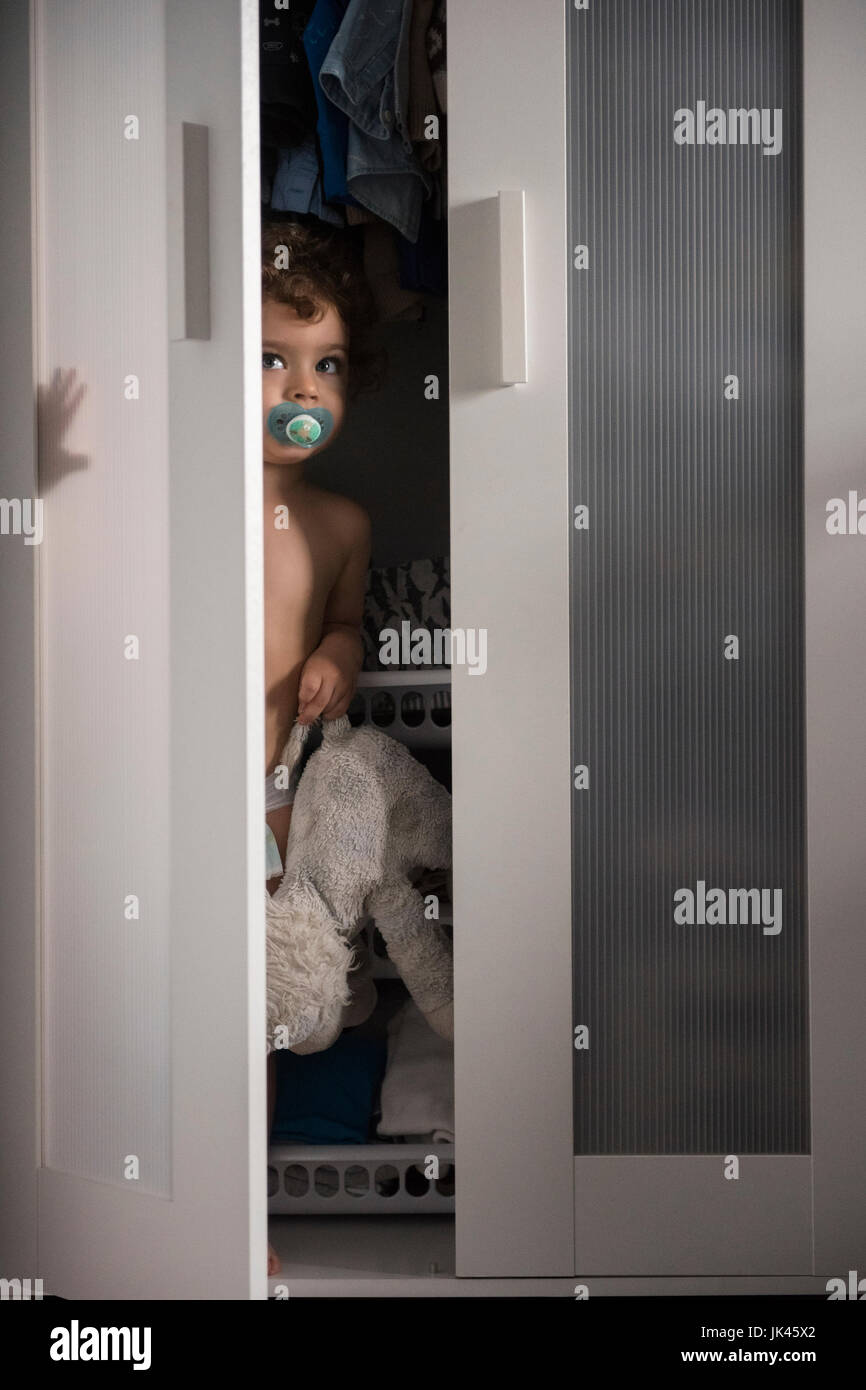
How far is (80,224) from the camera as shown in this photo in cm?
112

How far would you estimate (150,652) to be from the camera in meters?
1.06

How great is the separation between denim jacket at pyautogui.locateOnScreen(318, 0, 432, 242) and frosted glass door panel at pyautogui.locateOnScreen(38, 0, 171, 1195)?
320 mm

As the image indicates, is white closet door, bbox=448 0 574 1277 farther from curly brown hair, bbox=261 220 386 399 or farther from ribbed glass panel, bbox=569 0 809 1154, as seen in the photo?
curly brown hair, bbox=261 220 386 399

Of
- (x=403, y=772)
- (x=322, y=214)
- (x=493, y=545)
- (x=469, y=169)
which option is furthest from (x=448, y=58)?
(x=403, y=772)

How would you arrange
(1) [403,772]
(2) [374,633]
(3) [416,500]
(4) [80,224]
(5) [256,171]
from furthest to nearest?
1. (3) [416,500]
2. (2) [374,633]
3. (1) [403,772]
4. (4) [80,224]
5. (5) [256,171]

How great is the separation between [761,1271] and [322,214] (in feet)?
4.52

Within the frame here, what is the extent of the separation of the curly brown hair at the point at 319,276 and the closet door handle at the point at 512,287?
29cm

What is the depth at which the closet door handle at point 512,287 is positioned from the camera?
1181mm

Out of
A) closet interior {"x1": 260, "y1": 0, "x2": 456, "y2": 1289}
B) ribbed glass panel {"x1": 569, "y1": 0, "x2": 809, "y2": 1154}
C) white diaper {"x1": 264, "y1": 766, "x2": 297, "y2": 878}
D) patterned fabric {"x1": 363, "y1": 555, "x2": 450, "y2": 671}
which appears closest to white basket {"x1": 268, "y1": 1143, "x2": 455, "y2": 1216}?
closet interior {"x1": 260, "y1": 0, "x2": 456, "y2": 1289}

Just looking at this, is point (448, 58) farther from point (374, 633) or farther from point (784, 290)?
point (374, 633)

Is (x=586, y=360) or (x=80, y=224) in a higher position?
(x=80, y=224)

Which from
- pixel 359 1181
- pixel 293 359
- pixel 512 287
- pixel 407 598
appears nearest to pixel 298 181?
pixel 293 359

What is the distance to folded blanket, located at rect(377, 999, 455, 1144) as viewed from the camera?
1.33m

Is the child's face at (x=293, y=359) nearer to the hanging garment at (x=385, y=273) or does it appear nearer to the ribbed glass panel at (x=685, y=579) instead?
the hanging garment at (x=385, y=273)
